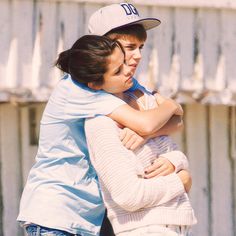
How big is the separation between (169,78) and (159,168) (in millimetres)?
2056

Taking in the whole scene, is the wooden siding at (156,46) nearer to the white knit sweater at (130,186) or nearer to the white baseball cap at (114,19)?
the white baseball cap at (114,19)

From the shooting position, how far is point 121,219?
13.4ft

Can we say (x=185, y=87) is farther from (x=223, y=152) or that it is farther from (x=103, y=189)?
(x=103, y=189)

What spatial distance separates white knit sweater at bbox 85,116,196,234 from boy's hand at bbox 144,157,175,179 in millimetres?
26

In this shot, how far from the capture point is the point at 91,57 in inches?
161

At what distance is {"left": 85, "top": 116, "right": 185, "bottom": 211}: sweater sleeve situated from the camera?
12.9ft

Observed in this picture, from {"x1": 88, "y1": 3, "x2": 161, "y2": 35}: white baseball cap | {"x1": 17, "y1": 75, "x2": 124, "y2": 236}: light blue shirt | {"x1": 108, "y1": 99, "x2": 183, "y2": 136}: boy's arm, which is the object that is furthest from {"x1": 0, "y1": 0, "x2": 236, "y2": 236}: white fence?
{"x1": 108, "y1": 99, "x2": 183, "y2": 136}: boy's arm

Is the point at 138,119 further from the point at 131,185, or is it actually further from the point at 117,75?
the point at 131,185

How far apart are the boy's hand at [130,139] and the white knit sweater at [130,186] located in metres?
0.03

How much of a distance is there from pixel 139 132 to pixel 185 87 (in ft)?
6.75

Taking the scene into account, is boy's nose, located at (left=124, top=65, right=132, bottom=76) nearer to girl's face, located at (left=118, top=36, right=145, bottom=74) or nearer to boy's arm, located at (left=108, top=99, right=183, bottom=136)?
girl's face, located at (left=118, top=36, right=145, bottom=74)

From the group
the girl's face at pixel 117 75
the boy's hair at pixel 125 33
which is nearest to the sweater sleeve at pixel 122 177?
the girl's face at pixel 117 75

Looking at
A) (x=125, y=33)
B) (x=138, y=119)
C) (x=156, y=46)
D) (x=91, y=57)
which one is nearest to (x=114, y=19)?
(x=125, y=33)

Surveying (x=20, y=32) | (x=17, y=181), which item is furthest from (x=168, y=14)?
(x=17, y=181)
